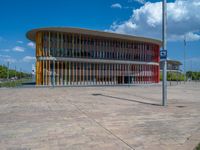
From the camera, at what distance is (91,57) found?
2044 inches

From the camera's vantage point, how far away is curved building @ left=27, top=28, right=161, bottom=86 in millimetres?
46188

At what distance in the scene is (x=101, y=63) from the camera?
174 feet

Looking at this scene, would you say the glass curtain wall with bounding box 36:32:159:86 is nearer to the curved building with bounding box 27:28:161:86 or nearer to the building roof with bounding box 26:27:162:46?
the curved building with bounding box 27:28:161:86

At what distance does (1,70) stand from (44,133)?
86.7m

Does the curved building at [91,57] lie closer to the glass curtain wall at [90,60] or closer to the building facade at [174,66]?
the glass curtain wall at [90,60]

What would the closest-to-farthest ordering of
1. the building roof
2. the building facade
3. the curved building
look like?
the building roof < the curved building < the building facade

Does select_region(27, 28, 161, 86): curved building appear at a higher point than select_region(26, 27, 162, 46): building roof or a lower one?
lower

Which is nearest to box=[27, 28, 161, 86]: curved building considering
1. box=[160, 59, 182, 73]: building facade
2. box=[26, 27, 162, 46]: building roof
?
box=[26, 27, 162, 46]: building roof

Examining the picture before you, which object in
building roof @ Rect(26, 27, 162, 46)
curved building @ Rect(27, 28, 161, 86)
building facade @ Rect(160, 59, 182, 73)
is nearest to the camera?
building roof @ Rect(26, 27, 162, 46)

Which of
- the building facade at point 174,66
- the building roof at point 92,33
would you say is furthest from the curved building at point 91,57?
the building facade at point 174,66

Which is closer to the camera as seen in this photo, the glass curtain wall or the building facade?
the glass curtain wall

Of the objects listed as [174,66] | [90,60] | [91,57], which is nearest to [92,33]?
[91,57]

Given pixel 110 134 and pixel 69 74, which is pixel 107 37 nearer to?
pixel 69 74

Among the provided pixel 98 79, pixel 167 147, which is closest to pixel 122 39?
pixel 98 79
